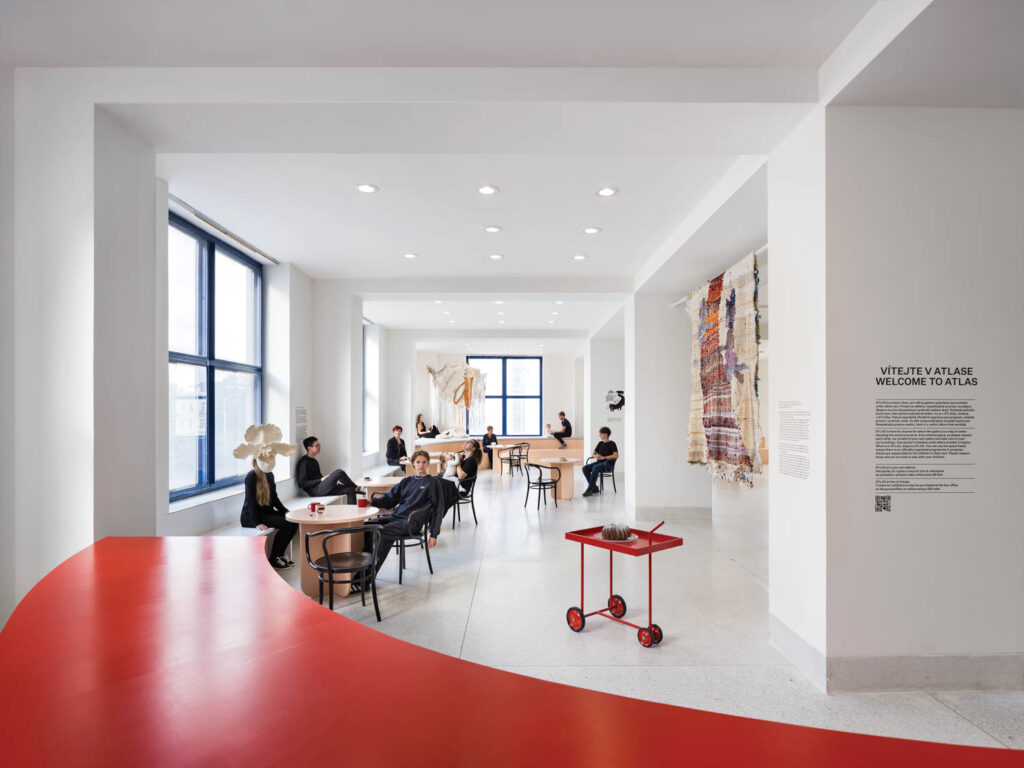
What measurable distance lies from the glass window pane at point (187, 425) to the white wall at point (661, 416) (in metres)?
4.74

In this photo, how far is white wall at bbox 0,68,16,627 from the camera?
2.82 metres

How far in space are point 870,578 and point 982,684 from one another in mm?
720

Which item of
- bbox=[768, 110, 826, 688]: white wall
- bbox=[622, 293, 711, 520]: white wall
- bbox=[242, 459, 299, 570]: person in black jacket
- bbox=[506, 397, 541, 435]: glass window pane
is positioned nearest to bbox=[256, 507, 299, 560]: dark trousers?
bbox=[242, 459, 299, 570]: person in black jacket

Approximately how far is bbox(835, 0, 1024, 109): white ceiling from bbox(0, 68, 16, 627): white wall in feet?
12.8

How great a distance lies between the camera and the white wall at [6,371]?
2824mm

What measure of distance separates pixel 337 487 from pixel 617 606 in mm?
3794

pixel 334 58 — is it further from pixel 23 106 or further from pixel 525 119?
pixel 23 106

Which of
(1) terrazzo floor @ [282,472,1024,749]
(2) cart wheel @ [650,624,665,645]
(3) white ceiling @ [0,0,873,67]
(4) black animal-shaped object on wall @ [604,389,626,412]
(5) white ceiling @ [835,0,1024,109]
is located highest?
(3) white ceiling @ [0,0,873,67]

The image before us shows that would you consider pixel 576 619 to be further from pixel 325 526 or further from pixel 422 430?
pixel 422 430

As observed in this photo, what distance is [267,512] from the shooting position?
5.14 meters

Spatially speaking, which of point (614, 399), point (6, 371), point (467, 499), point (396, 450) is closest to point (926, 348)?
point (6, 371)

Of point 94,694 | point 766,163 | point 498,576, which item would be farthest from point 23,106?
point 498,576

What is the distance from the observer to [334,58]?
2.77 m

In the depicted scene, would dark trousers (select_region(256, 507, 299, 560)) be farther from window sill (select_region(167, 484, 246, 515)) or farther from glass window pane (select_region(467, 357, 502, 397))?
glass window pane (select_region(467, 357, 502, 397))
